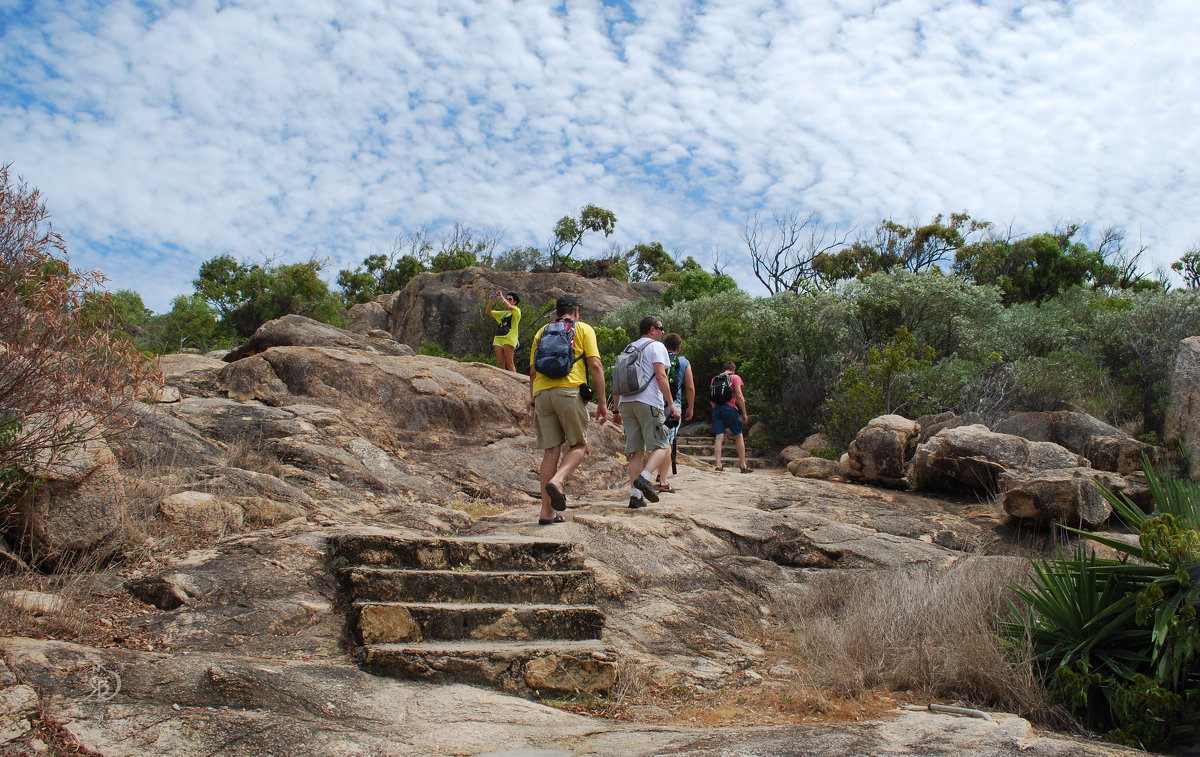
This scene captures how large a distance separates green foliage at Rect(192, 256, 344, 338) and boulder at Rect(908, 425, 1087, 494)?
968 inches

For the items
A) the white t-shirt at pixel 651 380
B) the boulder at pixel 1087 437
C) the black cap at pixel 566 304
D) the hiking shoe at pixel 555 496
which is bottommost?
the hiking shoe at pixel 555 496

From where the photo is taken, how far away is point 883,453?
1183 cm

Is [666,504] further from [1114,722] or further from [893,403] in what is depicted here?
[893,403]

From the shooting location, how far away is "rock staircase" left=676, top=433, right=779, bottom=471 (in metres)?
16.0

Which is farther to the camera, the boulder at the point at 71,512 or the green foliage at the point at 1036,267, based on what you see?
the green foliage at the point at 1036,267

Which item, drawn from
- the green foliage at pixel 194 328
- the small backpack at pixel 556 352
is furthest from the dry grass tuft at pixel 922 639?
the green foliage at pixel 194 328

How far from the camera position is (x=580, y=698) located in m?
4.62

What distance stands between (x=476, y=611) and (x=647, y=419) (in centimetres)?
323

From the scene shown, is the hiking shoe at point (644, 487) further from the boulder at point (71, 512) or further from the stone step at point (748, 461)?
the stone step at point (748, 461)

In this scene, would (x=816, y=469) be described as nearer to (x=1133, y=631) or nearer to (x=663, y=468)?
(x=663, y=468)

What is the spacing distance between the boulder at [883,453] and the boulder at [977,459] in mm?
252

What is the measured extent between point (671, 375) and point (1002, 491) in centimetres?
428

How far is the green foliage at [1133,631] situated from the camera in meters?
4.06

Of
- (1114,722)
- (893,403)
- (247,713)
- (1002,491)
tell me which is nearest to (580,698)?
(247,713)
